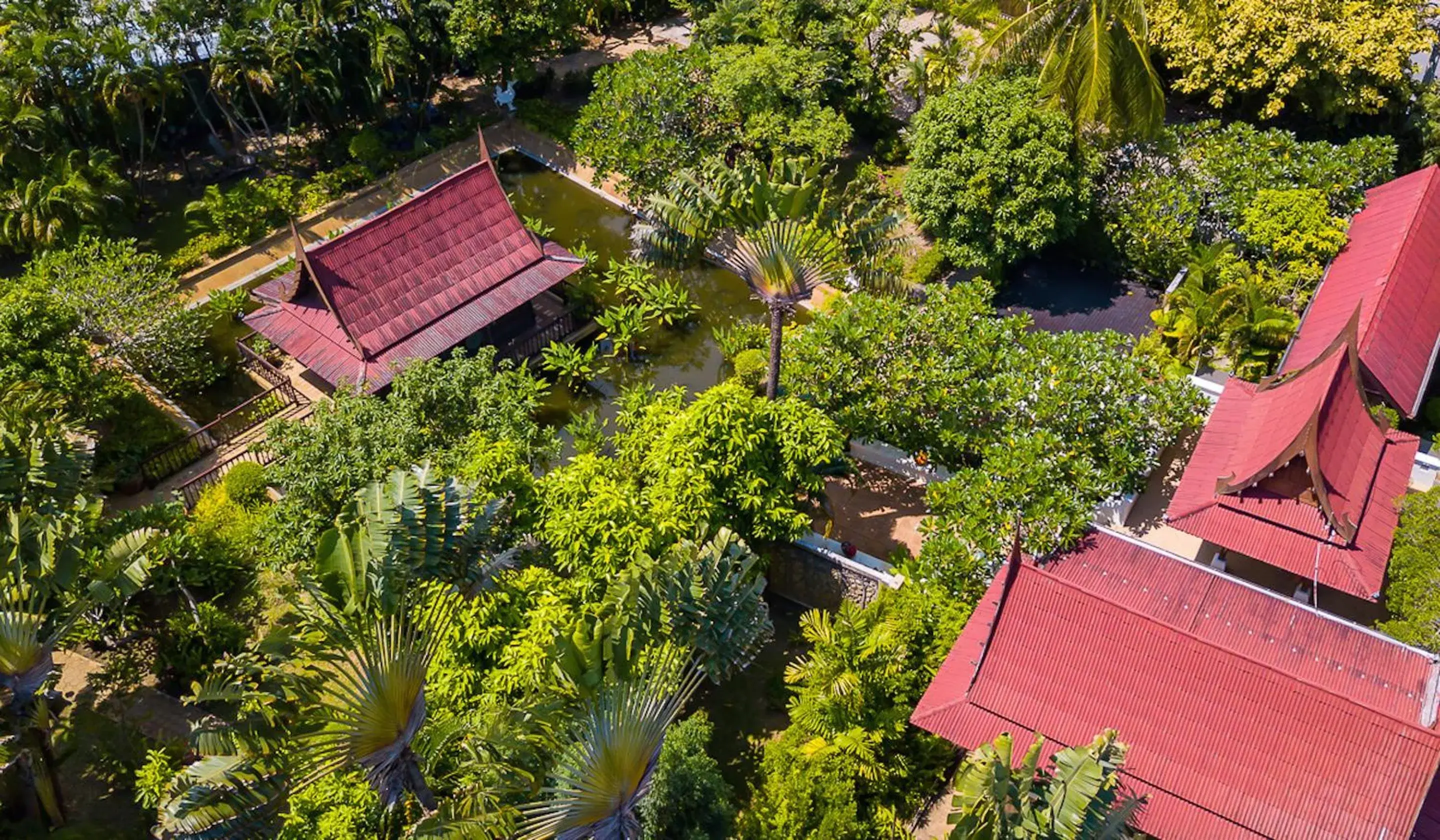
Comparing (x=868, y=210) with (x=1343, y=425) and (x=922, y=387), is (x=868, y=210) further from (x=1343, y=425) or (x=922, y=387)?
(x=1343, y=425)

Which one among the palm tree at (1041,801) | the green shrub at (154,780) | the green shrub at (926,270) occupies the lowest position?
the green shrub at (926,270)

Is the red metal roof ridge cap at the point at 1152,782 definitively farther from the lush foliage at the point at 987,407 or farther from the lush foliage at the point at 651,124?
the lush foliage at the point at 651,124

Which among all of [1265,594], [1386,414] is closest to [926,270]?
[1386,414]

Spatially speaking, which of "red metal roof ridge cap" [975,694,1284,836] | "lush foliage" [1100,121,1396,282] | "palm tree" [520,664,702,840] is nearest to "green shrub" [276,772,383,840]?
"palm tree" [520,664,702,840]

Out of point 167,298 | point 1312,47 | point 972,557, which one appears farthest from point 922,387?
point 167,298

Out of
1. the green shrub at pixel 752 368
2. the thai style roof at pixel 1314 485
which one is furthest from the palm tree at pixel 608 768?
the green shrub at pixel 752 368

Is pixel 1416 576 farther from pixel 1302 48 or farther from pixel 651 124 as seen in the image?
pixel 651 124
